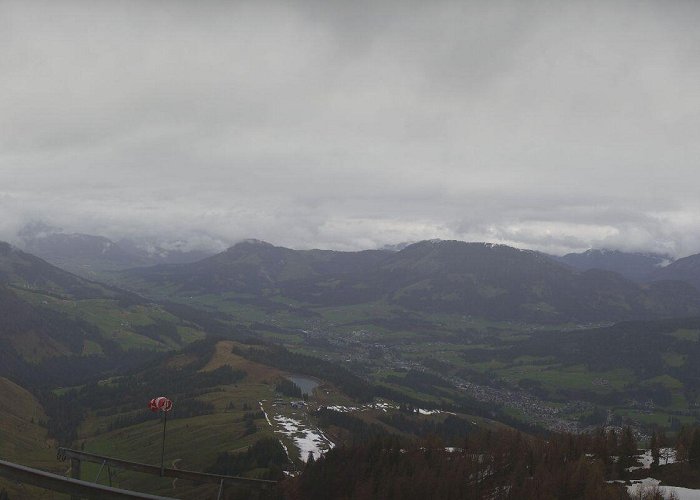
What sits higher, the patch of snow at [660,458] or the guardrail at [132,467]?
the guardrail at [132,467]

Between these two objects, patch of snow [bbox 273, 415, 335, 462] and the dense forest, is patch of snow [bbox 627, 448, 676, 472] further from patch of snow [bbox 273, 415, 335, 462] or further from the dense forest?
patch of snow [bbox 273, 415, 335, 462]

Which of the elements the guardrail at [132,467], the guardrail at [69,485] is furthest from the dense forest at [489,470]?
the guardrail at [69,485]

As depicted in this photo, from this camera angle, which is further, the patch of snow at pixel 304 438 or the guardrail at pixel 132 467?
the patch of snow at pixel 304 438

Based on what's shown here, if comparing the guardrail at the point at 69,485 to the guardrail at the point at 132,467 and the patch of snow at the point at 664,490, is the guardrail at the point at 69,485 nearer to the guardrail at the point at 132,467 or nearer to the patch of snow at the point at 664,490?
the guardrail at the point at 132,467

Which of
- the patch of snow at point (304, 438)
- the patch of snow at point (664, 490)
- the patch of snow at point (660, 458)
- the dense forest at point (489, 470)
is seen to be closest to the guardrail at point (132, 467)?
the dense forest at point (489, 470)

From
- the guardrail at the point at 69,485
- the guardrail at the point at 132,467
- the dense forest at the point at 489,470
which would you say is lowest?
the dense forest at the point at 489,470

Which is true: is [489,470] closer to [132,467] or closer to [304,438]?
[132,467]

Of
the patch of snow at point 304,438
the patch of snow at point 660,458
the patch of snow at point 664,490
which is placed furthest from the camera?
the patch of snow at point 304,438

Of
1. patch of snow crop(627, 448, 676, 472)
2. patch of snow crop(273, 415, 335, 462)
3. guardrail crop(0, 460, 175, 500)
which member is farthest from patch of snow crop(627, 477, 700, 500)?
patch of snow crop(273, 415, 335, 462)

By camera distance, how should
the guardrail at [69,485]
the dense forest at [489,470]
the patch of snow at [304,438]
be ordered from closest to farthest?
the guardrail at [69,485] → the dense forest at [489,470] → the patch of snow at [304,438]

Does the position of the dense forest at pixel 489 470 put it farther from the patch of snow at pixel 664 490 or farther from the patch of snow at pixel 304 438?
the patch of snow at pixel 304 438

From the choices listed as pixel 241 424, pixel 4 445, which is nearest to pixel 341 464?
pixel 241 424

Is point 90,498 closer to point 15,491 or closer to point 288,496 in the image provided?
point 288,496
